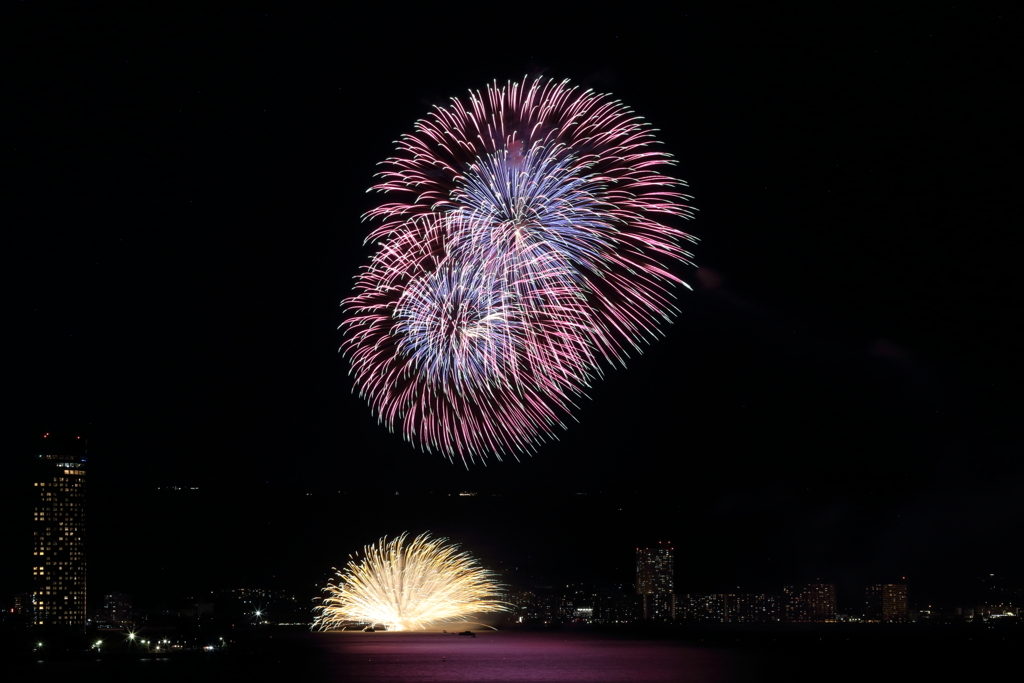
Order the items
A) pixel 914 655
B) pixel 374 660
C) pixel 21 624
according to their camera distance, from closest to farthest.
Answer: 1. pixel 374 660
2. pixel 914 655
3. pixel 21 624

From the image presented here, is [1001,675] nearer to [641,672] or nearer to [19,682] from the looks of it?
[641,672]

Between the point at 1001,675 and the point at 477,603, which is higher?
the point at 477,603

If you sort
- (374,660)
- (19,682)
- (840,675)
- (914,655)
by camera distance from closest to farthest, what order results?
(19,682), (840,675), (374,660), (914,655)

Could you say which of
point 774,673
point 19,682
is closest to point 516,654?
point 774,673

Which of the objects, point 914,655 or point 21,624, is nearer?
point 914,655

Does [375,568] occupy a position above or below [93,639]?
above

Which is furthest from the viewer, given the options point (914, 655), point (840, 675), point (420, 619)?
point (914, 655)

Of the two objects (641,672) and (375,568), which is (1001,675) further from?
(375,568)

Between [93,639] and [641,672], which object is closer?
[641,672]

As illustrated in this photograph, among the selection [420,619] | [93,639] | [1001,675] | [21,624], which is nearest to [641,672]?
[420,619]
